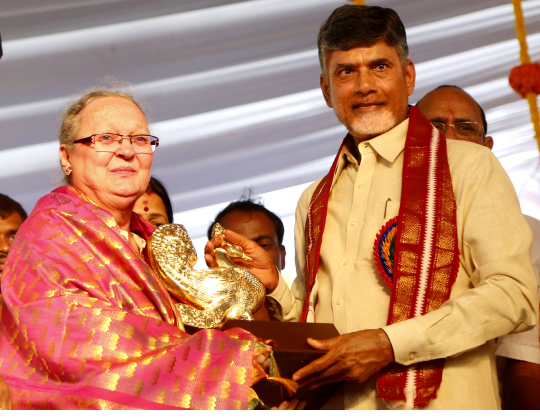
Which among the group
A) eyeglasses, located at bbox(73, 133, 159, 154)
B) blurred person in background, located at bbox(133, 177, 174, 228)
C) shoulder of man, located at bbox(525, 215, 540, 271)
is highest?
blurred person in background, located at bbox(133, 177, 174, 228)

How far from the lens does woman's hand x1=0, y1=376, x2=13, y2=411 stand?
1.85 metres

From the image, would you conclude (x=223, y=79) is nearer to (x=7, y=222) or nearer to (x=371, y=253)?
(x=7, y=222)

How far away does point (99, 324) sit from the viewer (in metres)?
1.97

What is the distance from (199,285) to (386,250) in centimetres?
70

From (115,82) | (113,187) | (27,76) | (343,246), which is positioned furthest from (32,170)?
(343,246)

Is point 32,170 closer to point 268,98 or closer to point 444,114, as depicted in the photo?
point 268,98

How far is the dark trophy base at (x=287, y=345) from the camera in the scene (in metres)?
2.07

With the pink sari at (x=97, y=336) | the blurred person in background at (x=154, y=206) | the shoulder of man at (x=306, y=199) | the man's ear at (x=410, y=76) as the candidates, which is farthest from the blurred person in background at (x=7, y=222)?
the man's ear at (x=410, y=76)

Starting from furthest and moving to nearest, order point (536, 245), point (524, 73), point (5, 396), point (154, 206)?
1. point (524, 73)
2. point (154, 206)
3. point (536, 245)
4. point (5, 396)

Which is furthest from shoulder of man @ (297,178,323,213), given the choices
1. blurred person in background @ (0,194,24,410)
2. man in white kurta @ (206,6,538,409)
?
blurred person in background @ (0,194,24,410)

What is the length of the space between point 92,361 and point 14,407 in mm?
276

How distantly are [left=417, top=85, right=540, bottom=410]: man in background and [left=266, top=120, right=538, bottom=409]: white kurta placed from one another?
37.2 inches

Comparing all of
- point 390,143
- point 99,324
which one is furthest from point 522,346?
point 99,324

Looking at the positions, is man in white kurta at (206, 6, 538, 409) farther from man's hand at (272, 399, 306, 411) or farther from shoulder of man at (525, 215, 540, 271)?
shoulder of man at (525, 215, 540, 271)
